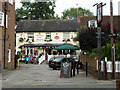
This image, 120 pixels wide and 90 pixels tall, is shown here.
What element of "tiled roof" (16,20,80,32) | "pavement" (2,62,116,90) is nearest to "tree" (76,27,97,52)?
"pavement" (2,62,116,90)

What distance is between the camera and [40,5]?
6469 cm

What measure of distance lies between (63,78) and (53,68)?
28.0 feet

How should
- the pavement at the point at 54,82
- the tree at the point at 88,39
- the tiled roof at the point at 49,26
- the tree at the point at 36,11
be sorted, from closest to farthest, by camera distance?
the pavement at the point at 54,82
the tree at the point at 88,39
the tiled roof at the point at 49,26
the tree at the point at 36,11

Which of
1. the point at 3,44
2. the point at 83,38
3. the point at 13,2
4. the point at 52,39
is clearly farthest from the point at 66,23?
the point at 3,44

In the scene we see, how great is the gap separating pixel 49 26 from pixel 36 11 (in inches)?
826

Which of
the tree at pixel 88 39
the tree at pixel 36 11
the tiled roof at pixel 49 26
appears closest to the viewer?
the tree at pixel 88 39

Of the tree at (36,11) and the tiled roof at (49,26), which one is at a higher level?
the tree at (36,11)

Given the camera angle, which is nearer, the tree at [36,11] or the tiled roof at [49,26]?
the tiled roof at [49,26]

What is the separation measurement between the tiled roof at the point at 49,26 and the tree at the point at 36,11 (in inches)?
705

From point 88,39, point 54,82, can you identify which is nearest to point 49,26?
point 88,39

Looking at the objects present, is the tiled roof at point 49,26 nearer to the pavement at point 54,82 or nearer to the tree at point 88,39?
the tree at point 88,39

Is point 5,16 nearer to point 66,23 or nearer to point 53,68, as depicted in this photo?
point 53,68

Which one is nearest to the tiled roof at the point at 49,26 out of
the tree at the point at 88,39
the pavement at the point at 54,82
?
the tree at the point at 88,39

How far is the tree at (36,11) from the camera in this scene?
63.4m
